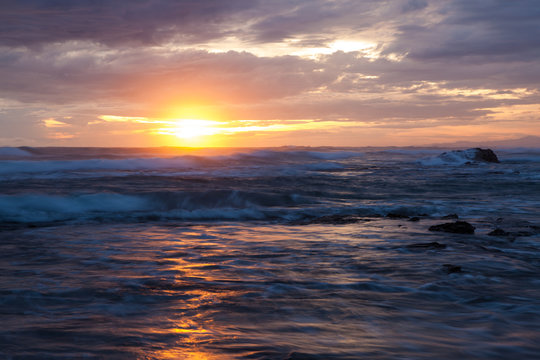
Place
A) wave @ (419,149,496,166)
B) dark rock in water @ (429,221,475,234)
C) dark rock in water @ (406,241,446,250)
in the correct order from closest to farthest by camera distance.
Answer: dark rock in water @ (406,241,446,250) → dark rock in water @ (429,221,475,234) → wave @ (419,149,496,166)

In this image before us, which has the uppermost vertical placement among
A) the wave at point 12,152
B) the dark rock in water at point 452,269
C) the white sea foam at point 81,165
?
the wave at point 12,152

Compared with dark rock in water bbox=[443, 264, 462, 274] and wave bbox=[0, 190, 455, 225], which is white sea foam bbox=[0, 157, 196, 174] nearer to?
wave bbox=[0, 190, 455, 225]

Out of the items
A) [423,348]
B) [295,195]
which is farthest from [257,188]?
[423,348]

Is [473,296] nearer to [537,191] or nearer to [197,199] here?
[197,199]

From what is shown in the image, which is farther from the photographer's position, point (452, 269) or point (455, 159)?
point (455, 159)

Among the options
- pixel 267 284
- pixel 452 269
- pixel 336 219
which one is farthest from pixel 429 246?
pixel 336 219

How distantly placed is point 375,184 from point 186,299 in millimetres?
15320

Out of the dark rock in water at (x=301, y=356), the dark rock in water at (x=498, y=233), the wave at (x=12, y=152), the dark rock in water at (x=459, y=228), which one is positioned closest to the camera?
the dark rock in water at (x=301, y=356)

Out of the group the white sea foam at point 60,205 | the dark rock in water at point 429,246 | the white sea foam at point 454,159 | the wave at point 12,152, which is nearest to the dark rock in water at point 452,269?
the dark rock in water at point 429,246

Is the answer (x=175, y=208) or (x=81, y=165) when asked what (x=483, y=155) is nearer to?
(x=81, y=165)

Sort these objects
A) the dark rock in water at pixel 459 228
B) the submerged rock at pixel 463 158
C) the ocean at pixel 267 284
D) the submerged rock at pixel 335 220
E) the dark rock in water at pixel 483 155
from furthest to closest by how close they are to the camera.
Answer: the dark rock in water at pixel 483 155, the submerged rock at pixel 463 158, the submerged rock at pixel 335 220, the dark rock in water at pixel 459 228, the ocean at pixel 267 284

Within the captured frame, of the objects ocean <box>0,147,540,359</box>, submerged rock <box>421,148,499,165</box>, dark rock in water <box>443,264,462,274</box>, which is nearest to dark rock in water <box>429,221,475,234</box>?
ocean <box>0,147,540,359</box>

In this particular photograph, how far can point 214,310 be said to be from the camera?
4254 mm

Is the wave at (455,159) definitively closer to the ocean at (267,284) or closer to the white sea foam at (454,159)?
the white sea foam at (454,159)
